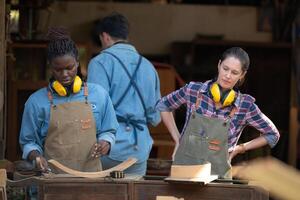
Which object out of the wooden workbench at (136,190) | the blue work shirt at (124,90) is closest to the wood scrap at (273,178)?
the wooden workbench at (136,190)

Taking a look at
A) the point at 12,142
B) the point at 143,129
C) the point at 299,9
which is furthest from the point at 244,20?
the point at 143,129

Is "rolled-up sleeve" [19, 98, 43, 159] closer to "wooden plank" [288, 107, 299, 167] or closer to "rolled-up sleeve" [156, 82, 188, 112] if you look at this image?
"rolled-up sleeve" [156, 82, 188, 112]

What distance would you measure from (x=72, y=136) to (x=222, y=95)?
88cm

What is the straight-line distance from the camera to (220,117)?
5.21 metres

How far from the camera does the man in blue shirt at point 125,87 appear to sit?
234 inches

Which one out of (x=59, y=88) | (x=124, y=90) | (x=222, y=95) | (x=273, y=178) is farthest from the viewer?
(x=124, y=90)

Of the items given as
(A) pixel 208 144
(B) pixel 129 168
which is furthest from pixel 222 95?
(B) pixel 129 168

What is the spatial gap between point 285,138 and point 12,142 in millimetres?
4560

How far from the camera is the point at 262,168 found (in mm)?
4797

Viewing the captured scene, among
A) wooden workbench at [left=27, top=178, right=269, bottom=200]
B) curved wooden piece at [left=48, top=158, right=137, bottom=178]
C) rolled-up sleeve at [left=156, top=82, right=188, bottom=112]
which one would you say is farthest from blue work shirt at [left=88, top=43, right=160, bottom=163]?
wooden workbench at [left=27, top=178, right=269, bottom=200]

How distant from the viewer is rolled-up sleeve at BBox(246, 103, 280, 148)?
5281 mm

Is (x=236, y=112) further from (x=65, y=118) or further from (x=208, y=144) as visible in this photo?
(x=65, y=118)

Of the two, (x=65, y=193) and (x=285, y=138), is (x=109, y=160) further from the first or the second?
(x=285, y=138)

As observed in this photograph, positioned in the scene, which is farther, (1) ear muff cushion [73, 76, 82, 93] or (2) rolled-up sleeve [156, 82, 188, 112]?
(2) rolled-up sleeve [156, 82, 188, 112]
